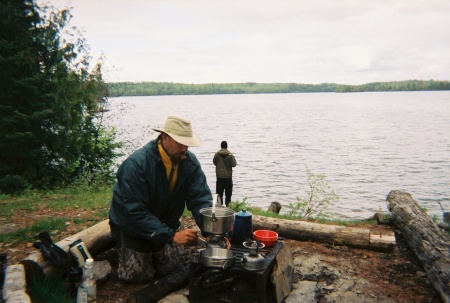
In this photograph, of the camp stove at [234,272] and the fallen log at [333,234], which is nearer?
the camp stove at [234,272]

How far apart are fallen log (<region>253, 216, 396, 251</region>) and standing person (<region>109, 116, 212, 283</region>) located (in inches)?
74.2

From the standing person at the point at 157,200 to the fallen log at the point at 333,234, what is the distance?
6.19 ft

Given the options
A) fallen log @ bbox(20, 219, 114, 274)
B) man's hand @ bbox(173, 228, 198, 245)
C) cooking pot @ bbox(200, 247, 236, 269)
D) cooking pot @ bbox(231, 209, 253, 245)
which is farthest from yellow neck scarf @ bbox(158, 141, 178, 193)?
fallen log @ bbox(20, 219, 114, 274)

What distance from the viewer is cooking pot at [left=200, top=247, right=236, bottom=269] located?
3.87m

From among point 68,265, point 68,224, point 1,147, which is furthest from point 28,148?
point 68,265

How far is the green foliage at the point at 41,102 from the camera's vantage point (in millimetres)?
11453

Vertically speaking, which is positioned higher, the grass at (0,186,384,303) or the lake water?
the grass at (0,186,384,303)

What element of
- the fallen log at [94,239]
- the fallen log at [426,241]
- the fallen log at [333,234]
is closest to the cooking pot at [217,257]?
the fallen log at [94,239]

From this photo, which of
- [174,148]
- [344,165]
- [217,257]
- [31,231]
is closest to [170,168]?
[174,148]

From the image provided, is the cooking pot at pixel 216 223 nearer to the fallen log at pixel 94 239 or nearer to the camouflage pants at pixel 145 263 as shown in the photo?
the camouflage pants at pixel 145 263

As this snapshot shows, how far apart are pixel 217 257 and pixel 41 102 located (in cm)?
1058

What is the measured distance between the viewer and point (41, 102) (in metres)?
12.3

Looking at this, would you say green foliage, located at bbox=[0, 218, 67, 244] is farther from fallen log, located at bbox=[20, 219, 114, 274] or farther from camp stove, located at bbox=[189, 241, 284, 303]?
camp stove, located at bbox=[189, 241, 284, 303]

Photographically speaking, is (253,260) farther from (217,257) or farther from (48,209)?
(48,209)
